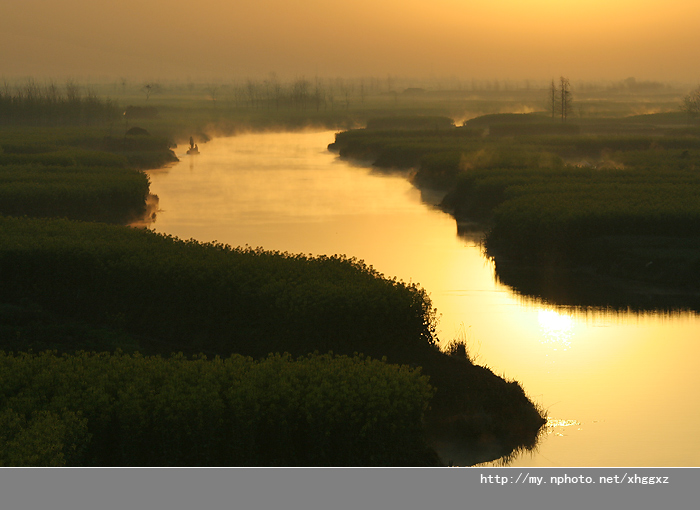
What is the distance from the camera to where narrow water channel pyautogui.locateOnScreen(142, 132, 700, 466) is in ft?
57.5

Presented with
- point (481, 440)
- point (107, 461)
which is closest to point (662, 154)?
point (481, 440)

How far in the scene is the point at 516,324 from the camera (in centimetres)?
2698

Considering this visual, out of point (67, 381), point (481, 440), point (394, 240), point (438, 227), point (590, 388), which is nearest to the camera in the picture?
point (67, 381)

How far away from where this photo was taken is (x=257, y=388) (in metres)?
15.1

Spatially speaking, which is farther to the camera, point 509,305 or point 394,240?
point 394,240

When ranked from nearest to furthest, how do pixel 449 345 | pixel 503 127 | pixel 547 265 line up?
pixel 449 345, pixel 547 265, pixel 503 127

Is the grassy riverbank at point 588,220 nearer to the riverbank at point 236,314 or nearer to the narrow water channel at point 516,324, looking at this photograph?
the narrow water channel at point 516,324

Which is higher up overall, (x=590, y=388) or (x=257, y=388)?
(x=257, y=388)

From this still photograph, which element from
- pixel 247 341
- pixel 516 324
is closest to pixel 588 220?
pixel 516 324

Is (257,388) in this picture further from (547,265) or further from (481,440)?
(547,265)

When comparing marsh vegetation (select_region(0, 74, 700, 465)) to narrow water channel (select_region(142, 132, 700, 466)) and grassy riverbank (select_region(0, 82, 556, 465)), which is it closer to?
grassy riverbank (select_region(0, 82, 556, 465))

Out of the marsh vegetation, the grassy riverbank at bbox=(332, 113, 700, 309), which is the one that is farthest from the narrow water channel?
the grassy riverbank at bbox=(332, 113, 700, 309)

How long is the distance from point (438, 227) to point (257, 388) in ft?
107

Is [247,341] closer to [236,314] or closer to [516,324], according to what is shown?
[236,314]
